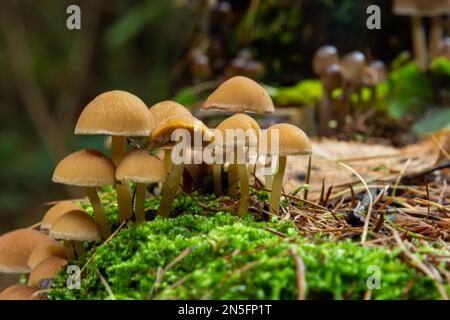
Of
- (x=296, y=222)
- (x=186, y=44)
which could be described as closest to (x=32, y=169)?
(x=186, y=44)

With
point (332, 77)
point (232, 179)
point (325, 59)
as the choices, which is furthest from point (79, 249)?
point (325, 59)

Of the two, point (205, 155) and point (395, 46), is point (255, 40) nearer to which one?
point (395, 46)

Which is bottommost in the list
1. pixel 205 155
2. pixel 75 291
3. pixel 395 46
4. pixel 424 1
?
pixel 75 291

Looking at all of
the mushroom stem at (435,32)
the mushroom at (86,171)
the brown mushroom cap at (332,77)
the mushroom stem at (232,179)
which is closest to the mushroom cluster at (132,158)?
the mushroom at (86,171)

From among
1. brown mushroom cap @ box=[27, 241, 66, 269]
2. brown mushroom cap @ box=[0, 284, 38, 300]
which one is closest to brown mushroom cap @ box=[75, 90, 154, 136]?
brown mushroom cap @ box=[27, 241, 66, 269]

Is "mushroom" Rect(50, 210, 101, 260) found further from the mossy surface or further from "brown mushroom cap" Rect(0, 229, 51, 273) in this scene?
→ "brown mushroom cap" Rect(0, 229, 51, 273)

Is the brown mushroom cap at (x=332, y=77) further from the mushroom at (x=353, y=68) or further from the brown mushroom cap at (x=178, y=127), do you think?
the brown mushroom cap at (x=178, y=127)

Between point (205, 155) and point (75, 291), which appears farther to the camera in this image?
point (205, 155)
